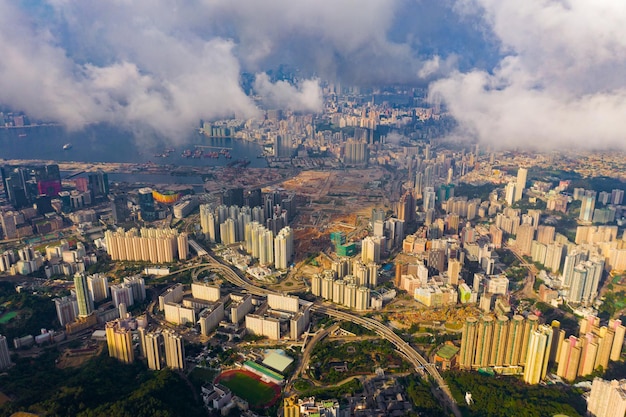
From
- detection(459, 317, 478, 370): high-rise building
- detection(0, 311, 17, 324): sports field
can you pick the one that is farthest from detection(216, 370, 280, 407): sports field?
detection(0, 311, 17, 324): sports field

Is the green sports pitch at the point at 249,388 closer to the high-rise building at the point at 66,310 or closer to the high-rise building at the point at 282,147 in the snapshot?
the high-rise building at the point at 66,310

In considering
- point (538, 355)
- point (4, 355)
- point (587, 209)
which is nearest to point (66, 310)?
point (4, 355)

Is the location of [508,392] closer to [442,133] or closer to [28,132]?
[442,133]

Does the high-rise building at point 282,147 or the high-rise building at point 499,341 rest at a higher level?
the high-rise building at point 282,147

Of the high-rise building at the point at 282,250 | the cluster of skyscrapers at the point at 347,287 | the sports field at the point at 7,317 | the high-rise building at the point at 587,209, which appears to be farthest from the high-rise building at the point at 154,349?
the high-rise building at the point at 587,209

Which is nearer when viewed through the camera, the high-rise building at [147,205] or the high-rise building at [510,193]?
the high-rise building at [147,205]

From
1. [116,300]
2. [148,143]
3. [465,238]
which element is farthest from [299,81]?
[116,300]
